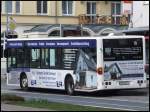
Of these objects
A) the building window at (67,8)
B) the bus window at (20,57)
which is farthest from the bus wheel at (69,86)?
the building window at (67,8)

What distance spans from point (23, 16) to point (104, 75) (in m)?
33.1

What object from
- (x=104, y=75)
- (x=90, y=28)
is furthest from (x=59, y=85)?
(x=90, y=28)

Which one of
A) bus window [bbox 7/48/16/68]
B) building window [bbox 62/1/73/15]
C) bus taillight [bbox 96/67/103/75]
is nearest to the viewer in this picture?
bus taillight [bbox 96/67/103/75]

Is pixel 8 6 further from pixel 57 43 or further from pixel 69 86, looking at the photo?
pixel 69 86

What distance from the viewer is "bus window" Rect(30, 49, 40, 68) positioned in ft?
95.4

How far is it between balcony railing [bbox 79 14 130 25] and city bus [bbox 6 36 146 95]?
3146 cm

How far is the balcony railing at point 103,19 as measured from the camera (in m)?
59.9

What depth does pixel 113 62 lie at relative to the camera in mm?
25594

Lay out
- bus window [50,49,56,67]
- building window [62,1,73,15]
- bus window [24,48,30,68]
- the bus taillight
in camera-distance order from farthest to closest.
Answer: building window [62,1,73,15]
bus window [24,48,30,68]
bus window [50,49,56,67]
the bus taillight

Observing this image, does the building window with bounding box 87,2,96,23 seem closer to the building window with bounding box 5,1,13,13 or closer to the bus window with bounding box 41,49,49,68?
the building window with bounding box 5,1,13,13

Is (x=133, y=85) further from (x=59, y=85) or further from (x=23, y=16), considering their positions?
(x=23, y=16)

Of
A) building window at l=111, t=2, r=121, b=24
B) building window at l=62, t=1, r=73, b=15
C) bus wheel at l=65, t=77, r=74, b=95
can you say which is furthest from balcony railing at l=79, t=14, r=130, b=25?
bus wheel at l=65, t=77, r=74, b=95

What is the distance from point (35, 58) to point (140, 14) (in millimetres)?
11145

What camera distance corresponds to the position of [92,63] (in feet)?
84.2
